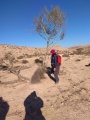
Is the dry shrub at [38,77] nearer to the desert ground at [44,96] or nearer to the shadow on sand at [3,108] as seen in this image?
the desert ground at [44,96]

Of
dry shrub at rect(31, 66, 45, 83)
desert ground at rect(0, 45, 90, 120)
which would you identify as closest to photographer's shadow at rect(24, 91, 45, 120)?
desert ground at rect(0, 45, 90, 120)

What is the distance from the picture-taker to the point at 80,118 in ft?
23.7

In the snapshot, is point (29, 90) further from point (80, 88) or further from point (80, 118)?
point (80, 118)

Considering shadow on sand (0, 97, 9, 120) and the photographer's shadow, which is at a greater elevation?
the photographer's shadow

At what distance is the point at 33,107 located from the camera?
859 centimetres

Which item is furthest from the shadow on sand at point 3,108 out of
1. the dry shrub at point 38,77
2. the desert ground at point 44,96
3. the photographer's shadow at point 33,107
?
the dry shrub at point 38,77

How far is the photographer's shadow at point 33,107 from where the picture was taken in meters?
7.71

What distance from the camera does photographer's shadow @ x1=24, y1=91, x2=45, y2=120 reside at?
7705mm

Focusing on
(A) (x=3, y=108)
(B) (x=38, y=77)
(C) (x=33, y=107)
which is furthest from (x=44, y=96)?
(B) (x=38, y=77)

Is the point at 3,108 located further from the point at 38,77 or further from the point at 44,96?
the point at 38,77

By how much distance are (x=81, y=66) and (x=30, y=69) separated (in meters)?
3.95

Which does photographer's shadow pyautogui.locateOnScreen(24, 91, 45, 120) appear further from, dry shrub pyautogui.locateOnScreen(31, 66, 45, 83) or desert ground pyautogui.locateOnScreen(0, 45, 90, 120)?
Answer: dry shrub pyautogui.locateOnScreen(31, 66, 45, 83)

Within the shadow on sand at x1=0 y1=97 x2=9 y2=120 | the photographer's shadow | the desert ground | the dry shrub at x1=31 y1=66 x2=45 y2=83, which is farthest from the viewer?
the dry shrub at x1=31 y1=66 x2=45 y2=83

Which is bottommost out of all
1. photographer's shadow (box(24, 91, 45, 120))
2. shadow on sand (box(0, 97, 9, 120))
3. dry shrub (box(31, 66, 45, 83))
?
shadow on sand (box(0, 97, 9, 120))
